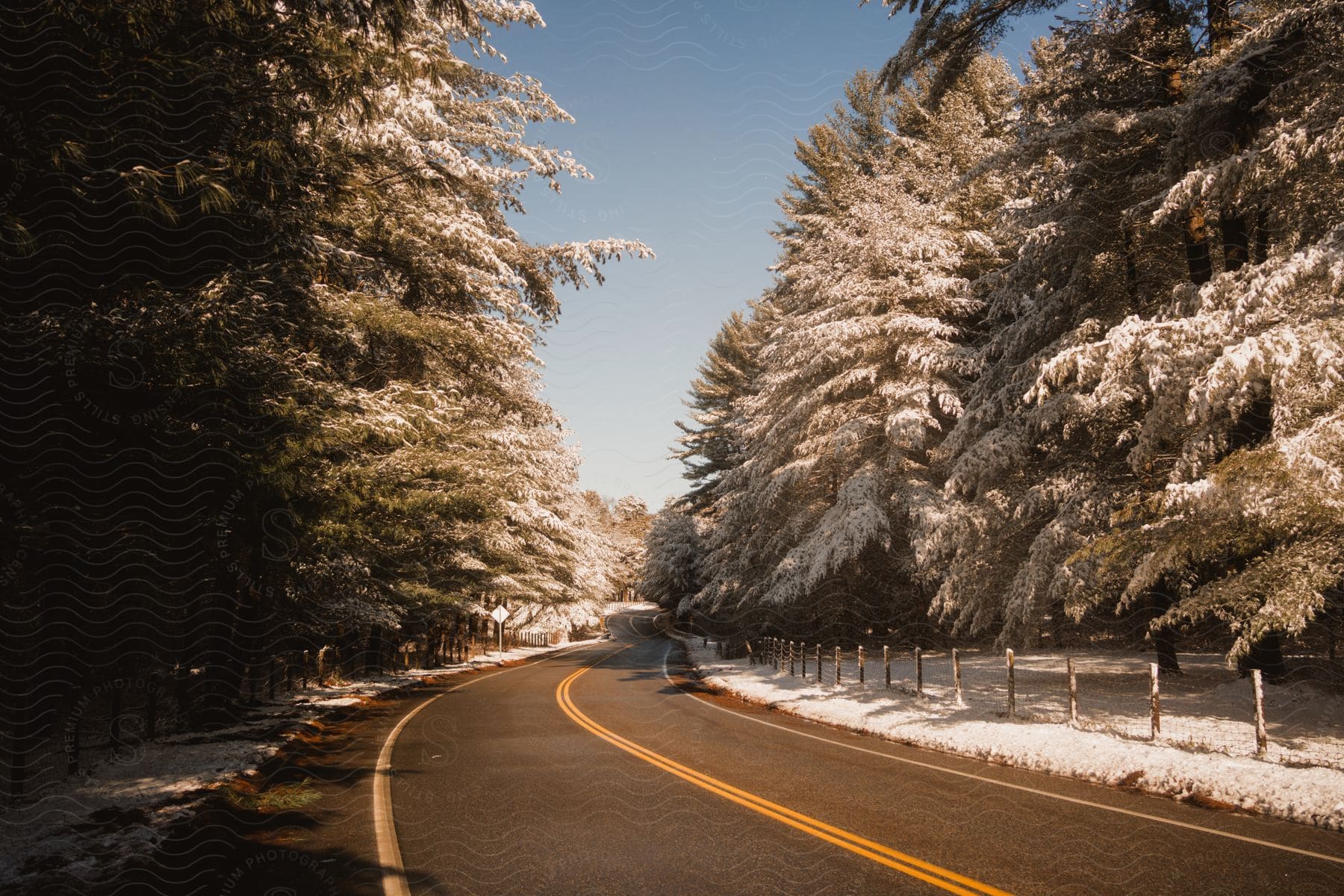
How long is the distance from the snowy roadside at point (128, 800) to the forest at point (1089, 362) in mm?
10928

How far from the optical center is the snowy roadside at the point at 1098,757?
6629mm

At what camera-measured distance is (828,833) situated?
584 centimetres

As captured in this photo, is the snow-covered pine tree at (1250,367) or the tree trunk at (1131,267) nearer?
the snow-covered pine tree at (1250,367)

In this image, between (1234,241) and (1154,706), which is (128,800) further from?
(1234,241)

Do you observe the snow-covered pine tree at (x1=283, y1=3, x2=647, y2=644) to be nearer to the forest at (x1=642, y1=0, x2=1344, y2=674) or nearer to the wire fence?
the forest at (x1=642, y1=0, x2=1344, y2=674)

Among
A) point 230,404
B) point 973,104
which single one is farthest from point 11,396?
point 973,104

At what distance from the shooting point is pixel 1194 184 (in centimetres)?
950

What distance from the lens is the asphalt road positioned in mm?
4848

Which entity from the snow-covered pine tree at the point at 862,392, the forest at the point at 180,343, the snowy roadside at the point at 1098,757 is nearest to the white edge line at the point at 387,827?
the forest at the point at 180,343

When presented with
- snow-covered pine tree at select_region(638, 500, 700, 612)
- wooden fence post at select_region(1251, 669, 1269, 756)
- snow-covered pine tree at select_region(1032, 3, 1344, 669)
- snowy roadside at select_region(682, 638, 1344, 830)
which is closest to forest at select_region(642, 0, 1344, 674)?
snow-covered pine tree at select_region(1032, 3, 1344, 669)

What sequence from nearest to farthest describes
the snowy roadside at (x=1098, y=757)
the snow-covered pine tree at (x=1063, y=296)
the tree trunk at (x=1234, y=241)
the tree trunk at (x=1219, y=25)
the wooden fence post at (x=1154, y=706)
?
the snowy roadside at (x=1098, y=757) < the wooden fence post at (x=1154, y=706) < the tree trunk at (x=1234, y=241) < the tree trunk at (x=1219, y=25) < the snow-covered pine tree at (x=1063, y=296)

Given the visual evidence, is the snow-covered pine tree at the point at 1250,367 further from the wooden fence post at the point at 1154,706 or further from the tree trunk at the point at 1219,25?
the wooden fence post at the point at 1154,706

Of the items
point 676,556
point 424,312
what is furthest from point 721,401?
point 424,312

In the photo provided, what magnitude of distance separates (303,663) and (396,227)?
11.6m
